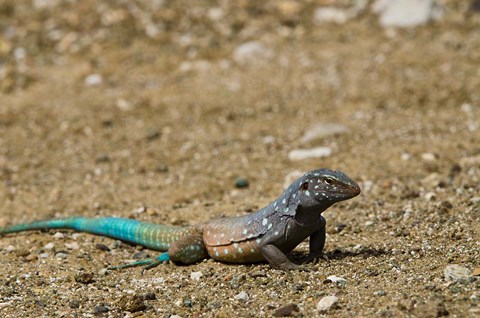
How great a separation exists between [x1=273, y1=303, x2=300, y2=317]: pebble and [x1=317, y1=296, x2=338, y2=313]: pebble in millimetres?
153

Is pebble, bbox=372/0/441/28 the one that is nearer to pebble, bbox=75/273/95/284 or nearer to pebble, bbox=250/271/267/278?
pebble, bbox=250/271/267/278

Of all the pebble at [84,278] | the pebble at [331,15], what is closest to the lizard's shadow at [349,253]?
the pebble at [84,278]

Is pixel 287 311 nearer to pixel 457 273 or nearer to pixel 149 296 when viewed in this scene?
pixel 149 296

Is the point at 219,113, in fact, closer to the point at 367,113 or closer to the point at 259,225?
the point at 367,113

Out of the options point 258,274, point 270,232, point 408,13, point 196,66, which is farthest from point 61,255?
point 408,13

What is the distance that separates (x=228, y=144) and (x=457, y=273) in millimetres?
5572

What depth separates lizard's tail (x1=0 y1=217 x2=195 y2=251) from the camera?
23.9 ft

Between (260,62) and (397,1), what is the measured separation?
Answer: 2860 millimetres

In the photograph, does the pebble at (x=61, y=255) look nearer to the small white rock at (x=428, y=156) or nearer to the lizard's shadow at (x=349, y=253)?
the lizard's shadow at (x=349, y=253)

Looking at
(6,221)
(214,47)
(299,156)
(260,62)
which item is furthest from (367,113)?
(6,221)

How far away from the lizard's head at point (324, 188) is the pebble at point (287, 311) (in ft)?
3.07

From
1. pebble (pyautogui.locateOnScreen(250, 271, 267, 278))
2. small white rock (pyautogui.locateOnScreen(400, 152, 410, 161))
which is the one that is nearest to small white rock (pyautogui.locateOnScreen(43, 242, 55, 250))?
pebble (pyautogui.locateOnScreen(250, 271, 267, 278))

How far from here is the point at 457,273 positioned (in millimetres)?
5816

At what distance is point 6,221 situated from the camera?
8734mm
